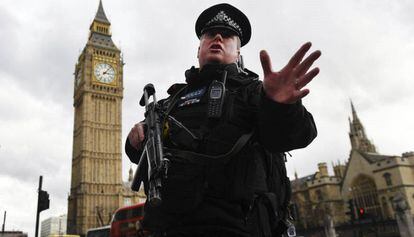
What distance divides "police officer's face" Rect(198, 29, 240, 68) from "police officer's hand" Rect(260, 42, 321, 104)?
789 millimetres

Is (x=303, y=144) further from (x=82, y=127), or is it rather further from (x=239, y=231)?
(x=82, y=127)

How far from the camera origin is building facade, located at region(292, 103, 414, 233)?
4309cm

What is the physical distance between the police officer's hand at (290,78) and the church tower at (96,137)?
2369 inches

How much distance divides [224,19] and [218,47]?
274mm

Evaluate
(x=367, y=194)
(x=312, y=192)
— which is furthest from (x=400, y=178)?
(x=312, y=192)

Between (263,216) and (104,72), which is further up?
(104,72)

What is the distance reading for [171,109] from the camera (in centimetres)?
281

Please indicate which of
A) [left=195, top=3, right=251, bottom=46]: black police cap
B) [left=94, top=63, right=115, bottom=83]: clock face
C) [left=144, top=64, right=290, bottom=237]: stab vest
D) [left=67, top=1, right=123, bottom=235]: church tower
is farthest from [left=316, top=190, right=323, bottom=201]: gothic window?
[left=144, top=64, right=290, bottom=237]: stab vest

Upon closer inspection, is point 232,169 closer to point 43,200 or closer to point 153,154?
point 153,154

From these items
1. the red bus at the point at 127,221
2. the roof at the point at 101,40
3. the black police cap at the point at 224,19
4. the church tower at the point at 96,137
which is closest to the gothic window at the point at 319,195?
the church tower at the point at 96,137

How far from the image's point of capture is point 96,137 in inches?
2537

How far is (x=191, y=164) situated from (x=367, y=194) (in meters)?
50.2

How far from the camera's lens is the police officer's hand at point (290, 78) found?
2.07m

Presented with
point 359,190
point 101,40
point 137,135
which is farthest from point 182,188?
point 101,40
